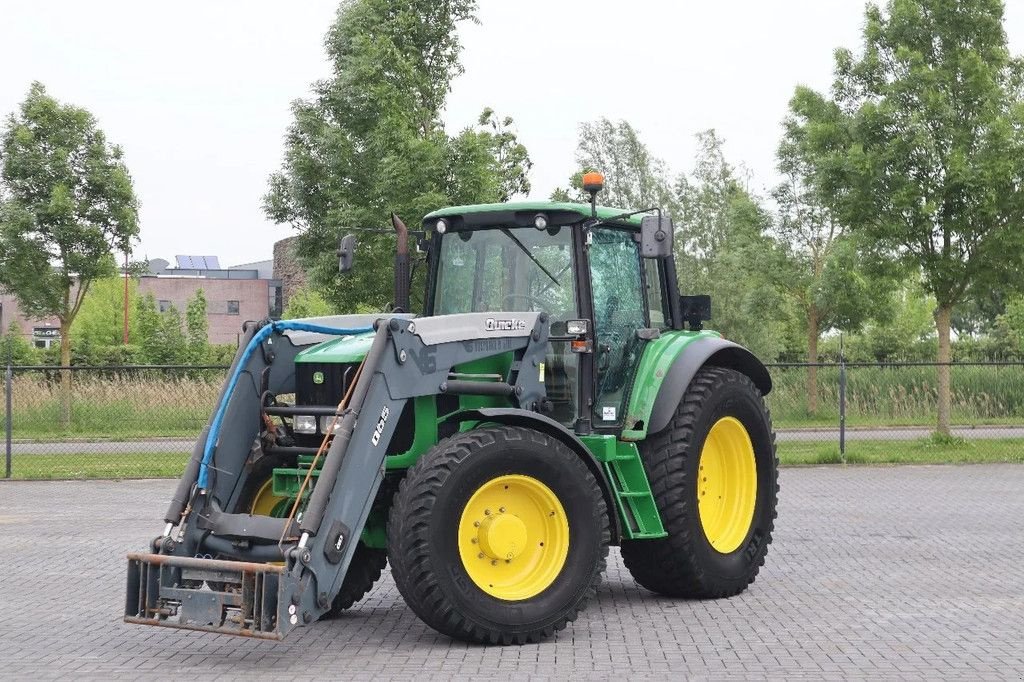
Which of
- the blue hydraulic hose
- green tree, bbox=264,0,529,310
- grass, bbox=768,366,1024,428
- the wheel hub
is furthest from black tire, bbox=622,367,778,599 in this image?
grass, bbox=768,366,1024,428

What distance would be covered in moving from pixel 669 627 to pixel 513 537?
1.29 metres

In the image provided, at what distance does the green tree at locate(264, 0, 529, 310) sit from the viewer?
22.6 m

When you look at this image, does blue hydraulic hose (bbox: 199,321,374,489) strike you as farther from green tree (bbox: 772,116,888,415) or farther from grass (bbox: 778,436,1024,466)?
green tree (bbox: 772,116,888,415)

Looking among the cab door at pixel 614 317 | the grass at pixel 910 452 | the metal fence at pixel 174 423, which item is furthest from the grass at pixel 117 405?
the cab door at pixel 614 317

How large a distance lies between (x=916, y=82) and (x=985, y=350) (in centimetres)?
2826

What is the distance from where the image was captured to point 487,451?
8.38 m

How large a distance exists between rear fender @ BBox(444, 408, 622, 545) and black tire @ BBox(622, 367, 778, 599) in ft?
2.37

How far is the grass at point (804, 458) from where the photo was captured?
22.0m

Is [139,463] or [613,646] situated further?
[139,463]

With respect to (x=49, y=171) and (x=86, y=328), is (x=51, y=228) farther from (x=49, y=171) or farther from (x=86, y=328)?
(x=86, y=328)

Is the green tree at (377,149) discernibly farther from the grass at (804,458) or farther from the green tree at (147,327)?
the green tree at (147,327)

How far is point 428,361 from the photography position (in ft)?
28.5

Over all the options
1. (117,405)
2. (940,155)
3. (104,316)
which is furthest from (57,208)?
(104,316)

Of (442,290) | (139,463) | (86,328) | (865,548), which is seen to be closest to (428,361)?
(442,290)
